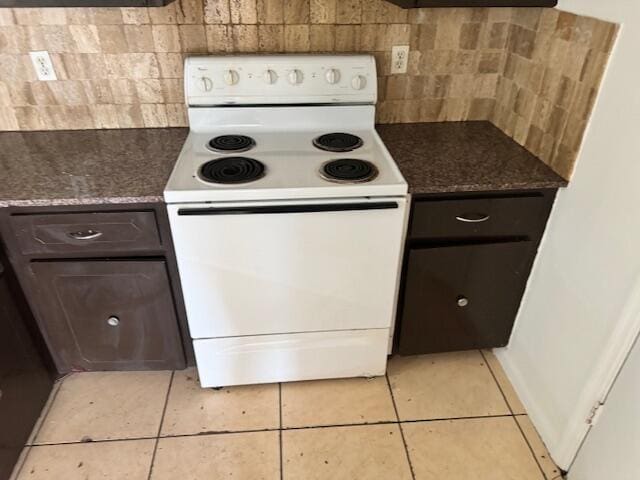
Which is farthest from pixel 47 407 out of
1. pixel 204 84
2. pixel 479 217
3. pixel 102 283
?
pixel 479 217

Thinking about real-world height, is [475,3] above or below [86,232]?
above

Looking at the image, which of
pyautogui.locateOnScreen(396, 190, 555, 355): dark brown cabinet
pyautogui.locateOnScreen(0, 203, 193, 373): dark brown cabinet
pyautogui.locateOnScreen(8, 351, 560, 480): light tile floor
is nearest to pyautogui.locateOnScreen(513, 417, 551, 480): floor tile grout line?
pyautogui.locateOnScreen(8, 351, 560, 480): light tile floor

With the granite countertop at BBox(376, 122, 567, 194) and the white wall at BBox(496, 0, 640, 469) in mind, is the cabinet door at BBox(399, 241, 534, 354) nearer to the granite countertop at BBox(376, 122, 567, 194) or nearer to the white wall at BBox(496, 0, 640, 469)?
the white wall at BBox(496, 0, 640, 469)

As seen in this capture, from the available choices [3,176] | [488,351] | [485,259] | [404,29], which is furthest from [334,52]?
[488,351]

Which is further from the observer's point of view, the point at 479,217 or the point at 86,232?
the point at 479,217

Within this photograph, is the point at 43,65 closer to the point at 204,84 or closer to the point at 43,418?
the point at 204,84

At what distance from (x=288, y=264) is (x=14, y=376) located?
100cm

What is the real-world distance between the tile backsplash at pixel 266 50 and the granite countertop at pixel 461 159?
0.06 m

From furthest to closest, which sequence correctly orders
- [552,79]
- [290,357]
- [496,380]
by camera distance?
1. [496,380]
2. [290,357]
3. [552,79]

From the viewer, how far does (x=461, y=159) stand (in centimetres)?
167

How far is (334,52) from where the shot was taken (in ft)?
5.94

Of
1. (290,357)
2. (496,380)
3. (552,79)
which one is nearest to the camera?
(552,79)

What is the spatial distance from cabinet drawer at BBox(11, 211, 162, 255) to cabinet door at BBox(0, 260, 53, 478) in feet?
0.51

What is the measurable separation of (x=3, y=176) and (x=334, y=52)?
48.7 inches
